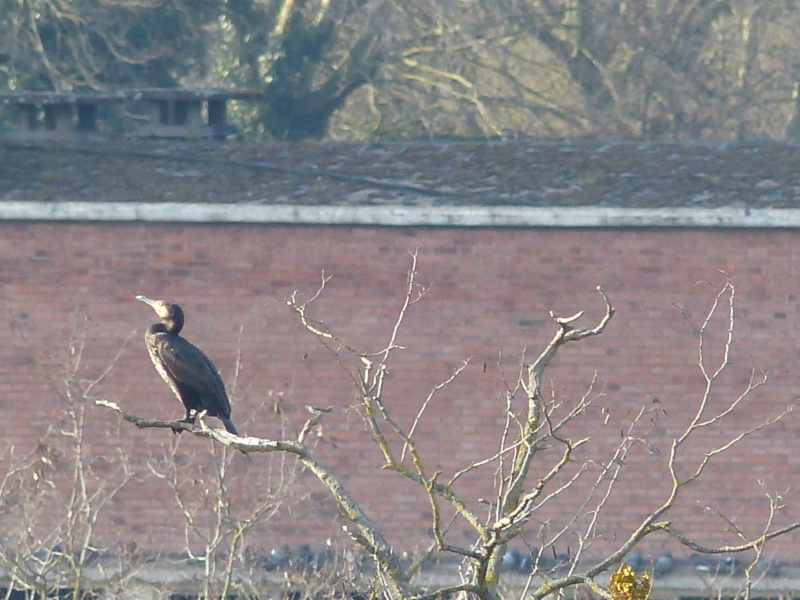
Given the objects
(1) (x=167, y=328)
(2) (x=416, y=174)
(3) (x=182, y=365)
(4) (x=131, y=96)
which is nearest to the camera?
(3) (x=182, y=365)

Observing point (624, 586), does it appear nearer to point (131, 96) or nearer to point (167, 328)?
point (167, 328)

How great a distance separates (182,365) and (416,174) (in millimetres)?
7642

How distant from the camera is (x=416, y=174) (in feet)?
43.8

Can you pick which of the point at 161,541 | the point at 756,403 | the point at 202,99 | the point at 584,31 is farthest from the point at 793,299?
the point at 584,31

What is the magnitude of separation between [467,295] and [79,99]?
5.93m

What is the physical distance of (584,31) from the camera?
20.4m

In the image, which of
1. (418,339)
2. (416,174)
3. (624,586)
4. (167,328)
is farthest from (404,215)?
(624,586)

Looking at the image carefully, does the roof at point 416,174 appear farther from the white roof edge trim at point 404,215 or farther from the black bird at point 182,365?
the black bird at point 182,365

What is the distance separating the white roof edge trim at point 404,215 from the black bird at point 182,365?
18.7 ft

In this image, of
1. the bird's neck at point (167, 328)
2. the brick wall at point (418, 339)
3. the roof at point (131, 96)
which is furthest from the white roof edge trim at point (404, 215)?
the bird's neck at point (167, 328)

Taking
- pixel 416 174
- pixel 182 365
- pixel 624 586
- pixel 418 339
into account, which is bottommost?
pixel 418 339

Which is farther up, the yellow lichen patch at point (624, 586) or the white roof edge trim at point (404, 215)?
the yellow lichen patch at point (624, 586)

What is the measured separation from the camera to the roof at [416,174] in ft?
41.0

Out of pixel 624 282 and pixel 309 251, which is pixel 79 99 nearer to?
pixel 309 251
